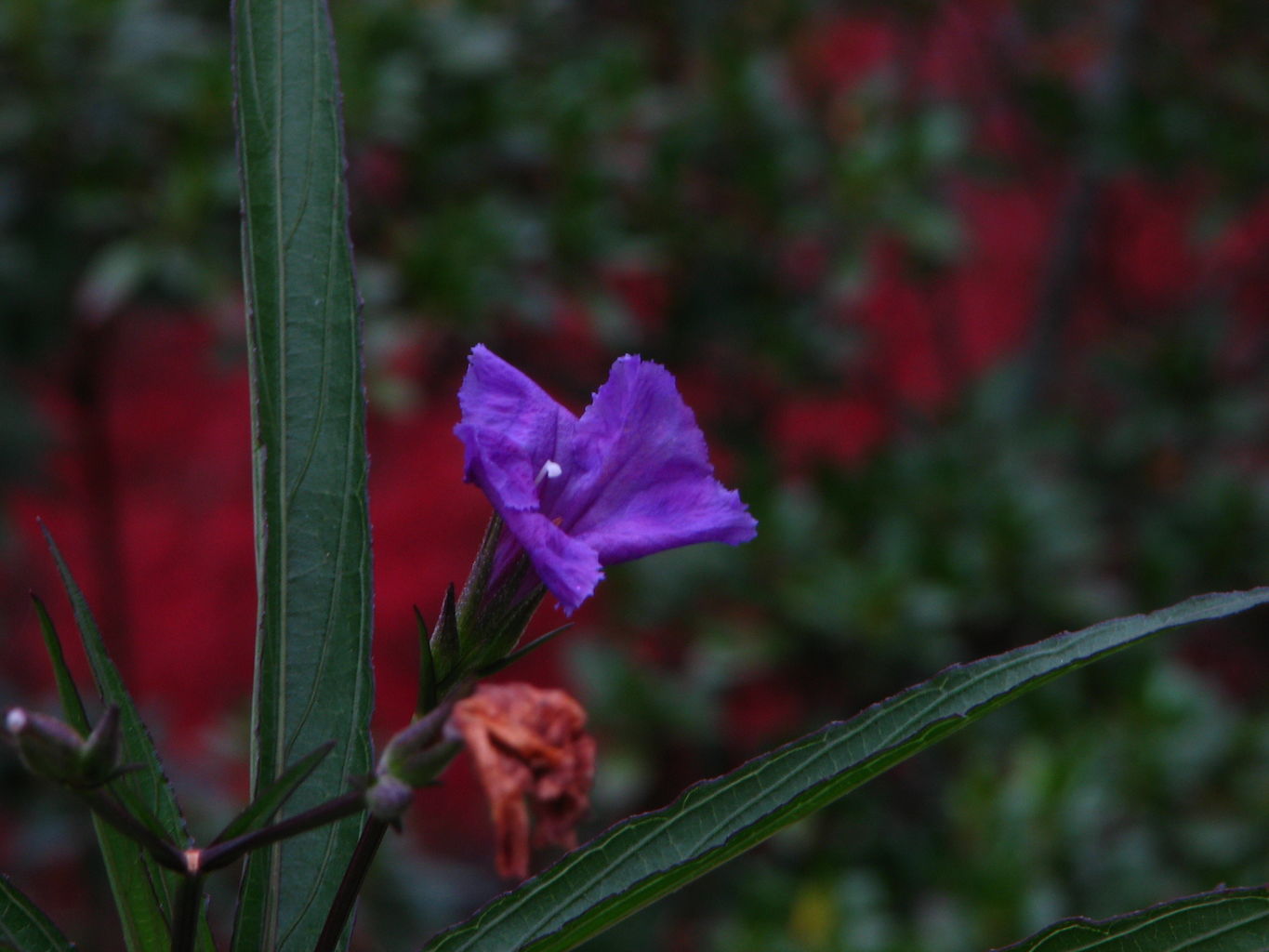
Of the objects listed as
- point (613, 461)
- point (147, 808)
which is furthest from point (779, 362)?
point (147, 808)

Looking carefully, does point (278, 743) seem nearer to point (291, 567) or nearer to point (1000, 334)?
point (291, 567)

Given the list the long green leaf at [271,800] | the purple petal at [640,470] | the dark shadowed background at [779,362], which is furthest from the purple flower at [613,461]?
the dark shadowed background at [779,362]

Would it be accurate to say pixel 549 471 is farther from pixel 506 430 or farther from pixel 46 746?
pixel 46 746

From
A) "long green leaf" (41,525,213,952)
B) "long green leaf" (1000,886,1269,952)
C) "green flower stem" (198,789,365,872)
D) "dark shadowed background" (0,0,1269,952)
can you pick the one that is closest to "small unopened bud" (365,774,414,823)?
"green flower stem" (198,789,365,872)

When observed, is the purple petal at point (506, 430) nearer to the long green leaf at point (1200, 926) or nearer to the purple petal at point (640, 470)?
the purple petal at point (640, 470)

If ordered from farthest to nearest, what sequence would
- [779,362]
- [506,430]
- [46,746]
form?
[779,362]
[506,430]
[46,746]

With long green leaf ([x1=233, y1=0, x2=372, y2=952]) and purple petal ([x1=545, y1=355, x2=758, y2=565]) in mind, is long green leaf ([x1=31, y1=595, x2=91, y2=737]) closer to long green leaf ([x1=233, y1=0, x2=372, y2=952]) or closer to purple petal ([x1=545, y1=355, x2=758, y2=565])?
long green leaf ([x1=233, y1=0, x2=372, y2=952])
